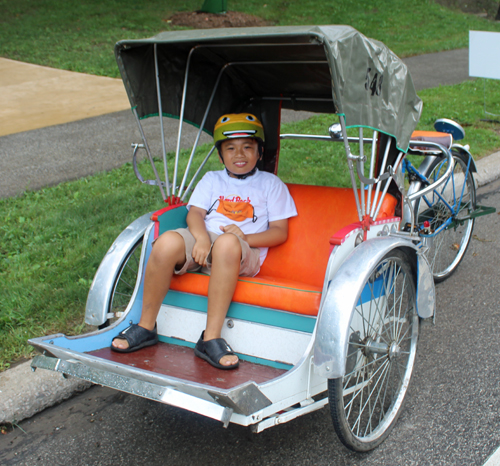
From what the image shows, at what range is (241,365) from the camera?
266 centimetres

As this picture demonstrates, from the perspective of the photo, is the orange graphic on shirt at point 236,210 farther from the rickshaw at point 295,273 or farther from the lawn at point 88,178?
the lawn at point 88,178

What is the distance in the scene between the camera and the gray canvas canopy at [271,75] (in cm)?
237

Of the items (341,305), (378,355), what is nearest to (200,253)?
(341,305)

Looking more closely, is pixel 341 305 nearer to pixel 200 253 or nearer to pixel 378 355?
pixel 378 355

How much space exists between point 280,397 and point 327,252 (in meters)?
1.22

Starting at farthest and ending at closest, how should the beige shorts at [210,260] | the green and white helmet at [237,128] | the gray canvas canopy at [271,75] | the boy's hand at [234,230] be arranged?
the green and white helmet at [237,128], the boy's hand at [234,230], the beige shorts at [210,260], the gray canvas canopy at [271,75]

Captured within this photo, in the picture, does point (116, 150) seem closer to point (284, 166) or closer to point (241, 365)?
point (284, 166)

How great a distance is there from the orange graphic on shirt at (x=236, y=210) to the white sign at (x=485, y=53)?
6063 millimetres

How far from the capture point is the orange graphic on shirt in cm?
321

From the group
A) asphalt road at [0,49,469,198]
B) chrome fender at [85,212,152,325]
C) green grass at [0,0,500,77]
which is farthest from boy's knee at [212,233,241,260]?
green grass at [0,0,500,77]

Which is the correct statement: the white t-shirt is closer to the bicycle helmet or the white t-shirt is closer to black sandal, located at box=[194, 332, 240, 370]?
the bicycle helmet

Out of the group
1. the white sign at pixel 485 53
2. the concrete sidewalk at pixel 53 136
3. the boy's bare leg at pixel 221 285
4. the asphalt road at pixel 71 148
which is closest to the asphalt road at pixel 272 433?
the concrete sidewalk at pixel 53 136

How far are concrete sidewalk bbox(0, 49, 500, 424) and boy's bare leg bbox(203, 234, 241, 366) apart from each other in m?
0.96

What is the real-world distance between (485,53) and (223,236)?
22.0 ft
